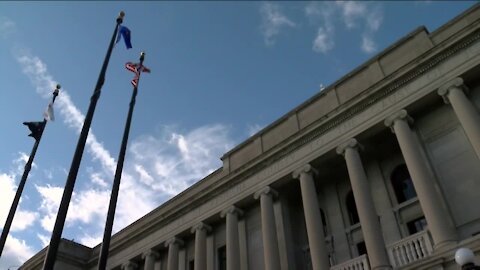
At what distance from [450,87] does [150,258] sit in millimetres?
21228

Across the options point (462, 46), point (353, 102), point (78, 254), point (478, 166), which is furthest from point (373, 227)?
point (78, 254)

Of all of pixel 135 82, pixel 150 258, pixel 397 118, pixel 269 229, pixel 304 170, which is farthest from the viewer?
pixel 150 258

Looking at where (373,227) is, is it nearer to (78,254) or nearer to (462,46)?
(462,46)

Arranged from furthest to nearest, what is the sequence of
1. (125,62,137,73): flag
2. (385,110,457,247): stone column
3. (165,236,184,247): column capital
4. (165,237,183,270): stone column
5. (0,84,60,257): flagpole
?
1. (165,236,184,247): column capital
2. (165,237,183,270): stone column
3. (125,62,137,73): flag
4. (0,84,60,257): flagpole
5. (385,110,457,247): stone column

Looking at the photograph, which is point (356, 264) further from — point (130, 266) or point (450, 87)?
point (130, 266)

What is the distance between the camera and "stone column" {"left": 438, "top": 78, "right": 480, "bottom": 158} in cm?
1758

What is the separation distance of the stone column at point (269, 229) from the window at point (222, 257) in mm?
4406

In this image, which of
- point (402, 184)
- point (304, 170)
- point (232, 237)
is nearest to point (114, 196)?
point (232, 237)

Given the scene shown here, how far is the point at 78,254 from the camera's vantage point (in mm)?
37438

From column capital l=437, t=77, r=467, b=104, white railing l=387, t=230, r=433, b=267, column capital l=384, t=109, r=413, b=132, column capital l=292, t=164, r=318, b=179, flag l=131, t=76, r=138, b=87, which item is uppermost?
flag l=131, t=76, r=138, b=87

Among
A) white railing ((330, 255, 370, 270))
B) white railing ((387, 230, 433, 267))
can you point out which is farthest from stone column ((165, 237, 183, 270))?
white railing ((387, 230, 433, 267))

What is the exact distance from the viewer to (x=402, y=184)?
2141 cm

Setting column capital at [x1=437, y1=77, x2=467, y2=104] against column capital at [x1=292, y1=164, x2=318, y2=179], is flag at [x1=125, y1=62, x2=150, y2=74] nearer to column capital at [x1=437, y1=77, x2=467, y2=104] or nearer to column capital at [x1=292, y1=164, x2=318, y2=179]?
column capital at [x1=292, y1=164, x2=318, y2=179]

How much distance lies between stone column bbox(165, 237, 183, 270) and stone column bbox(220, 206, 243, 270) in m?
4.40
